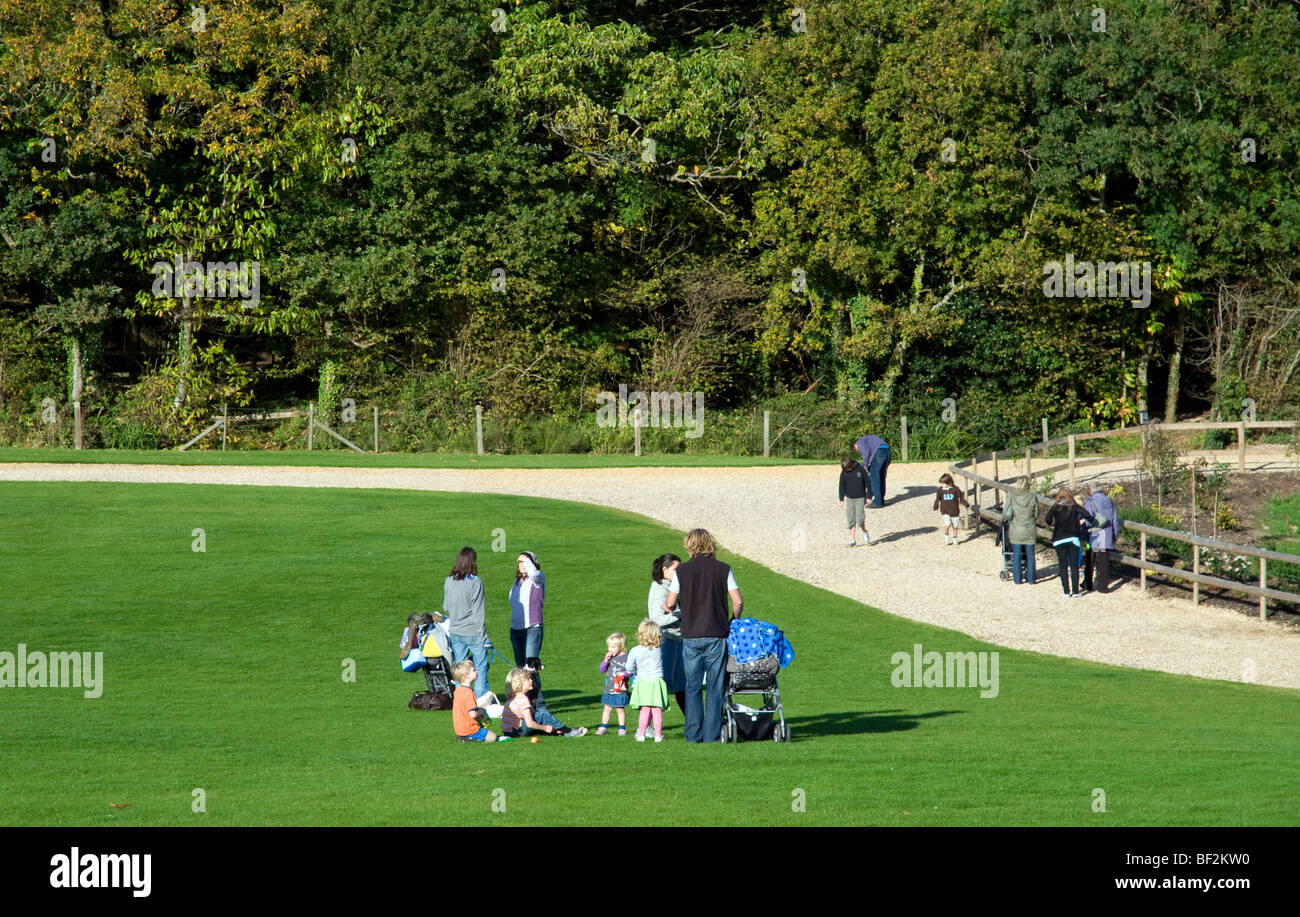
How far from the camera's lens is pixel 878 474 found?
96.0 ft

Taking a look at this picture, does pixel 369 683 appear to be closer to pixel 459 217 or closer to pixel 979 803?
pixel 979 803

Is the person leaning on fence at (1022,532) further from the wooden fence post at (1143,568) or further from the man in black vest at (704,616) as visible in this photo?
the man in black vest at (704,616)

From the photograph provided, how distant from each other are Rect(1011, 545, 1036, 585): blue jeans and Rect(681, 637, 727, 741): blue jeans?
12.6 meters

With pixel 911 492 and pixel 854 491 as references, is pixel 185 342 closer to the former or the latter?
pixel 911 492

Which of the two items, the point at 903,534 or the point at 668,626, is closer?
the point at 668,626

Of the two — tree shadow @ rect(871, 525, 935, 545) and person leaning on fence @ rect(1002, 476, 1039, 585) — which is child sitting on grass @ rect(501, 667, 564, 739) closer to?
person leaning on fence @ rect(1002, 476, 1039, 585)

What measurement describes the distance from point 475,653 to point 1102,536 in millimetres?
13157

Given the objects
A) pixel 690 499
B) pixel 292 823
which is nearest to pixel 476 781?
pixel 292 823

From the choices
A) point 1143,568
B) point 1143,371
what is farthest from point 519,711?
point 1143,371

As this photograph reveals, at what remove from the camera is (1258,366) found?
42812mm

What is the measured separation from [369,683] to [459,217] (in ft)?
102

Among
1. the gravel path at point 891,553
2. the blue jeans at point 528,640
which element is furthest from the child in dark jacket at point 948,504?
the blue jeans at point 528,640

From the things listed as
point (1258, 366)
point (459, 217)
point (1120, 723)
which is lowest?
point (1120, 723)

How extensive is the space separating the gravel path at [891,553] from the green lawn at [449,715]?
44.4 inches
